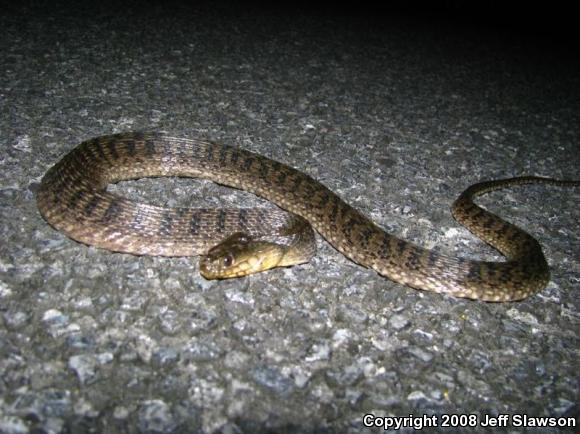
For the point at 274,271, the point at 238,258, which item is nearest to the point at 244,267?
the point at 238,258

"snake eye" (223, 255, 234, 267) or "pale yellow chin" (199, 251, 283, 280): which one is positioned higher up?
"snake eye" (223, 255, 234, 267)

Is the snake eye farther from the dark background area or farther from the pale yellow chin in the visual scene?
the dark background area

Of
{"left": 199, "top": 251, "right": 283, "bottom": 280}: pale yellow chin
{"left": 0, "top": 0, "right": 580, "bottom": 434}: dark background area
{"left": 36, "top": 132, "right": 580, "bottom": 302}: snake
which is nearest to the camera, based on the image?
{"left": 0, "top": 0, "right": 580, "bottom": 434}: dark background area

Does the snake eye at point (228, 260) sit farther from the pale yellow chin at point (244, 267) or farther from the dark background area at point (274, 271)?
the dark background area at point (274, 271)

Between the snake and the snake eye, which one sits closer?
the snake eye

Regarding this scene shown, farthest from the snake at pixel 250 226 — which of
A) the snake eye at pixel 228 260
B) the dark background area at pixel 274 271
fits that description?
the dark background area at pixel 274 271

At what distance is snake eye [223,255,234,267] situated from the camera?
11.8 ft

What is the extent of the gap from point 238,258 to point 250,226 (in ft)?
2.21

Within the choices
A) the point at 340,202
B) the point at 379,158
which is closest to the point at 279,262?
the point at 340,202

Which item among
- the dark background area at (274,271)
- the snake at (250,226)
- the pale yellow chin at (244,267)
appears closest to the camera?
the dark background area at (274,271)

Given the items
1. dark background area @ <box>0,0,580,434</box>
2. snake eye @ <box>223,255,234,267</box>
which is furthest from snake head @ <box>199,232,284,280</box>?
dark background area @ <box>0,0,580,434</box>

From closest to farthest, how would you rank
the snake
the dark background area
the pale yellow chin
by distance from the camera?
the dark background area, the pale yellow chin, the snake

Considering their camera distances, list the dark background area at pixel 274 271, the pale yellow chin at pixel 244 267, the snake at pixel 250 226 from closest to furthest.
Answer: the dark background area at pixel 274 271, the pale yellow chin at pixel 244 267, the snake at pixel 250 226

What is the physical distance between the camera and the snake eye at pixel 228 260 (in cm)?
359
